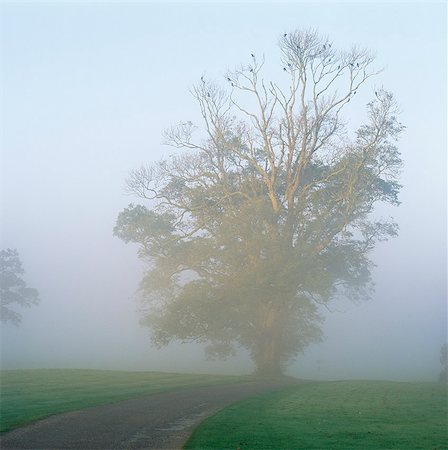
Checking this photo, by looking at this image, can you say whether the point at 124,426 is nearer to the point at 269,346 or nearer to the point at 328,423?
the point at 328,423

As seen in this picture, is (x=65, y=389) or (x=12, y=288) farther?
(x=12, y=288)

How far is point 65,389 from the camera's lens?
28.2 metres

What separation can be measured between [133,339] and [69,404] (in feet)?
237

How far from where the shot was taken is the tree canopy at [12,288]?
70938 millimetres

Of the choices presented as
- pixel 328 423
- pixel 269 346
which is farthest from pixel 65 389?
pixel 269 346

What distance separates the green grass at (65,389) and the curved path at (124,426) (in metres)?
0.89

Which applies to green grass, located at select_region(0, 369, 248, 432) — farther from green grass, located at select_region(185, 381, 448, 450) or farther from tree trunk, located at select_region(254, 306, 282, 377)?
tree trunk, located at select_region(254, 306, 282, 377)

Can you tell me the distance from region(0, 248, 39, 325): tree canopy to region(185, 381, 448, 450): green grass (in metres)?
50.3

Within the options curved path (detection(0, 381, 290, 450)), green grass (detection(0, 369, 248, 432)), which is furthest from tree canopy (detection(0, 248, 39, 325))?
curved path (detection(0, 381, 290, 450))

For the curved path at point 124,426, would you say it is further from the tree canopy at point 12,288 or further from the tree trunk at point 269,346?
the tree canopy at point 12,288

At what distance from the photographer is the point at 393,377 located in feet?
184

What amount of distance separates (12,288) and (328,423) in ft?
203

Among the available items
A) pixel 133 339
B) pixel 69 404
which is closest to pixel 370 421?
pixel 69 404

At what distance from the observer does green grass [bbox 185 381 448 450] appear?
1527 centimetres
